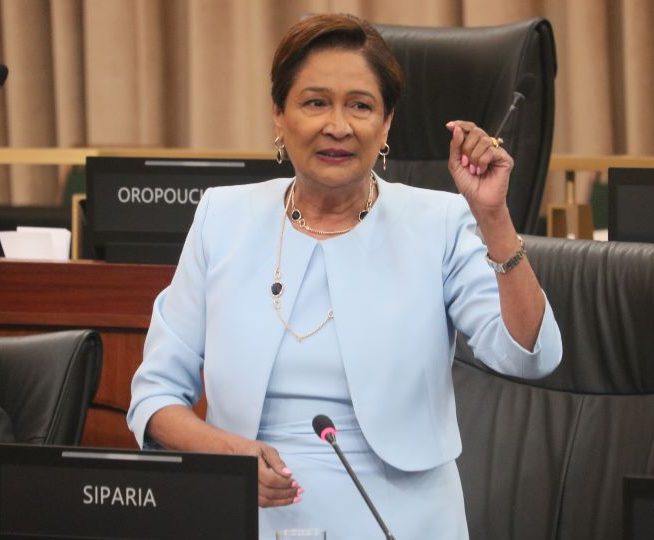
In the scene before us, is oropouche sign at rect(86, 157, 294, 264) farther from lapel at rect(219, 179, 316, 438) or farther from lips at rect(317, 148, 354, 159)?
lips at rect(317, 148, 354, 159)

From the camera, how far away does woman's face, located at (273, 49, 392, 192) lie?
1.76 meters

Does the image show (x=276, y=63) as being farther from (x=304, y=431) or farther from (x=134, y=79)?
(x=134, y=79)

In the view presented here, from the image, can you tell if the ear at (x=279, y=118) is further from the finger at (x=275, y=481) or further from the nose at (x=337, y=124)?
the finger at (x=275, y=481)

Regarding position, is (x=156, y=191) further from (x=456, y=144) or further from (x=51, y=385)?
(x=456, y=144)

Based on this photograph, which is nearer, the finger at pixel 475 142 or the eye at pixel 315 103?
the finger at pixel 475 142

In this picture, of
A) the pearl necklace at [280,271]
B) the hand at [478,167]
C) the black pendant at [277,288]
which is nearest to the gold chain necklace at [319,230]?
the pearl necklace at [280,271]

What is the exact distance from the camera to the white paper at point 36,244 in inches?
116

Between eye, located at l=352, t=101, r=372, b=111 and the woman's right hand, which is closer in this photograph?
the woman's right hand

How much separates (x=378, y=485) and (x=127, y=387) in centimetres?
96

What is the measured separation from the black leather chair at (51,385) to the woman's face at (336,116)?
48 centimetres

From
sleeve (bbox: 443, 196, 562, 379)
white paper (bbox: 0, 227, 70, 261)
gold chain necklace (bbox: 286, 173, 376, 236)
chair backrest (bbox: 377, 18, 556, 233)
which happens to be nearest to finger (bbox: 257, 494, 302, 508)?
sleeve (bbox: 443, 196, 562, 379)

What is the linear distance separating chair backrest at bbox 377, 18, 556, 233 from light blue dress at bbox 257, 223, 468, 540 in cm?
119

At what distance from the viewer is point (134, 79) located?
16.0 feet

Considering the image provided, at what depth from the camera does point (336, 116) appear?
5.79 feet
